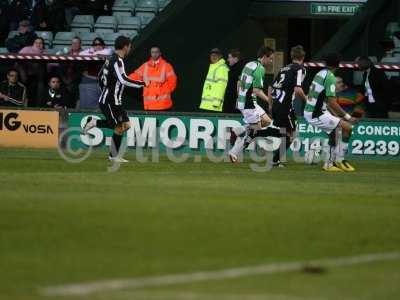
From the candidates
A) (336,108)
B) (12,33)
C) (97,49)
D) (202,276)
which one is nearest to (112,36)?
(97,49)

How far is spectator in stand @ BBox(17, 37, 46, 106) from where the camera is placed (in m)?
29.0

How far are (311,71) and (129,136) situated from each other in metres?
4.01

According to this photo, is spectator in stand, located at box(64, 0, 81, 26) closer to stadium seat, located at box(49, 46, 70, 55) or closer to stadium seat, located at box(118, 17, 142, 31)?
stadium seat, located at box(49, 46, 70, 55)

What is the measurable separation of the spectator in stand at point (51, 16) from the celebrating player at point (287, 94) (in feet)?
30.5

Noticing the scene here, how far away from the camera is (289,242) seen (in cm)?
1212

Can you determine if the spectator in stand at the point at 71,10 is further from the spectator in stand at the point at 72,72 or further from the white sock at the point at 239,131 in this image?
the white sock at the point at 239,131

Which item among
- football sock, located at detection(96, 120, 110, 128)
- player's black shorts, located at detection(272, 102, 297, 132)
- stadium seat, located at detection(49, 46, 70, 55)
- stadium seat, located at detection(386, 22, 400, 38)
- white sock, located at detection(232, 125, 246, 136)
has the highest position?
stadium seat, located at detection(386, 22, 400, 38)

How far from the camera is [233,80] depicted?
27766 millimetres

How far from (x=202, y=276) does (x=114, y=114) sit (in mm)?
13261

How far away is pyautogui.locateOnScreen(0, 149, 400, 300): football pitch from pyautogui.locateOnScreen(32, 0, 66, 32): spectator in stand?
477 inches

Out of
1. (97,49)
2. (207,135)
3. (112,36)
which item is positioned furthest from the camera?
(112,36)

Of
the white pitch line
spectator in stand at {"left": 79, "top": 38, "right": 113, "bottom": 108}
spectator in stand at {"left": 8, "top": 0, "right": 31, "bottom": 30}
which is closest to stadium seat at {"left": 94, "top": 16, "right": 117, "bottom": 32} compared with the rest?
spectator in stand at {"left": 8, "top": 0, "right": 31, "bottom": 30}

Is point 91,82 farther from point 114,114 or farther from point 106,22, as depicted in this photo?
point 114,114

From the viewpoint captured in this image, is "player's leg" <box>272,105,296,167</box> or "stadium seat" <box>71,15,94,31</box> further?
"stadium seat" <box>71,15,94,31</box>
